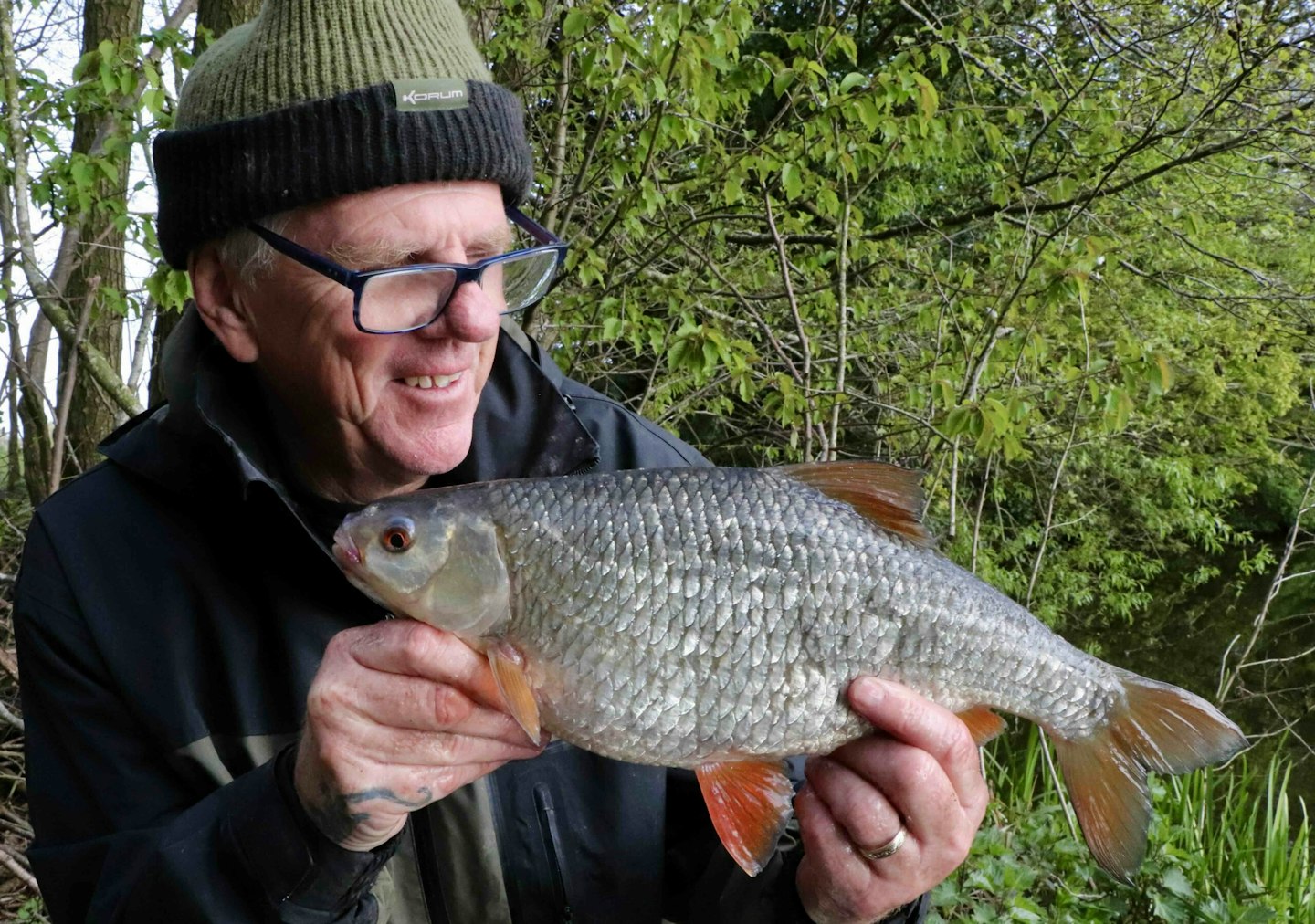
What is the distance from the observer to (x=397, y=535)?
150 centimetres

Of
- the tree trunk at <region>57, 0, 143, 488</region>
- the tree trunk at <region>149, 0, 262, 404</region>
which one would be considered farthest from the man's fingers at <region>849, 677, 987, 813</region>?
the tree trunk at <region>57, 0, 143, 488</region>

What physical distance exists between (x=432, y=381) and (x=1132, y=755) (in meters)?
1.25

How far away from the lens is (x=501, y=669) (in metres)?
1.41

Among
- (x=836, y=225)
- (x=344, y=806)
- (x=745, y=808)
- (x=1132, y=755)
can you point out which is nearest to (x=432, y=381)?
(x=344, y=806)

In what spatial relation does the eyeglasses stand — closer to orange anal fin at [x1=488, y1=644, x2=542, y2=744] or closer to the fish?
the fish

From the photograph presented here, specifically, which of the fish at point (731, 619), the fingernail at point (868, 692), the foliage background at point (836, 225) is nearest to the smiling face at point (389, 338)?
the fish at point (731, 619)

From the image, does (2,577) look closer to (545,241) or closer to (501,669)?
(545,241)

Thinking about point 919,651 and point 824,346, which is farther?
point 824,346

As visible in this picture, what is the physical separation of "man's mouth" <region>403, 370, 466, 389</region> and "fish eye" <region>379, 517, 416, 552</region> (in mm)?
385

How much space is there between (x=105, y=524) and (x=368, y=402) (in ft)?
1.68

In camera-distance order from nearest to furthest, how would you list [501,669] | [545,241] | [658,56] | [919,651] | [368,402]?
[501,669]
[919,651]
[368,402]
[545,241]
[658,56]

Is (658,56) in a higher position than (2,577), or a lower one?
higher

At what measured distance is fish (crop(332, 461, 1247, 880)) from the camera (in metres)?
1.48

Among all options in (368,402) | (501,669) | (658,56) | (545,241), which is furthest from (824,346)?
(501,669)
